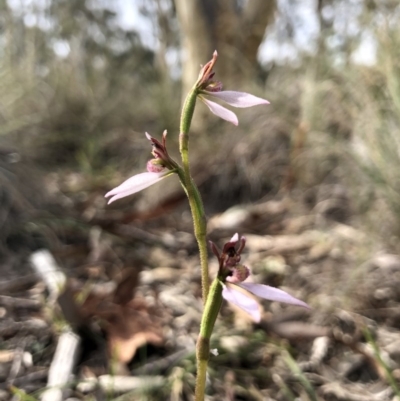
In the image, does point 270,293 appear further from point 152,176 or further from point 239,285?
point 152,176

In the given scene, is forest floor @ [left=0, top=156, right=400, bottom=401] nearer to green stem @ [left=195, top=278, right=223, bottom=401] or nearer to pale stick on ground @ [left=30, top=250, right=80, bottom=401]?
pale stick on ground @ [left=30, top=250, right=80, bottom=401]

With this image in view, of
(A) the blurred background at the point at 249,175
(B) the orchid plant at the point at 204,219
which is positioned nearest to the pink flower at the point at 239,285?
(B) the orchid plant at the point at 204,219

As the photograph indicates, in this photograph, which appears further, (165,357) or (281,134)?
(281,134)

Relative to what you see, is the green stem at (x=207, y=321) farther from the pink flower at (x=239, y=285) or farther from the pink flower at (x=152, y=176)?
the pink flower at (x=152, y=176)

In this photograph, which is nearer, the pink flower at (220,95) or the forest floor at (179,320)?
the pink flower at (220,95)

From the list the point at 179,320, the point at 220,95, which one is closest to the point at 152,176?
the point at 220,95

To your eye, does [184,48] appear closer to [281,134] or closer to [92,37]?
[281,134]

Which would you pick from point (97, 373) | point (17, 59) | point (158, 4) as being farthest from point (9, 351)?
point (158, 4)
